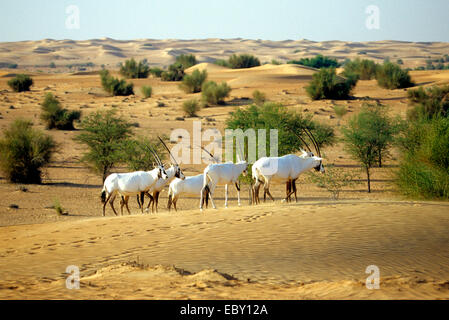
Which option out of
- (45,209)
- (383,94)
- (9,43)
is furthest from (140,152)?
(9,43)

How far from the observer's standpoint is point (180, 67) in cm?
6662

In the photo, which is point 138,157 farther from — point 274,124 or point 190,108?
point 190,108

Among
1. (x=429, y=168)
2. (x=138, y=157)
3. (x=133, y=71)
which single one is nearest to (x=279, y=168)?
(x=429, y=168)

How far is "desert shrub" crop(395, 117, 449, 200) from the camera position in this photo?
1656 centimetres

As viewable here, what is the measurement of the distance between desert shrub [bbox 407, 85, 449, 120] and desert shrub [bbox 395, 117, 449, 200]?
55.9 feet

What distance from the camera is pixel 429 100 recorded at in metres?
36.7

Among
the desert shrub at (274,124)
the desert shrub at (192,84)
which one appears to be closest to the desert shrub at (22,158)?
the desert shrub at (274,124)

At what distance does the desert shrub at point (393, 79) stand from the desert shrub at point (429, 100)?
7608 mm

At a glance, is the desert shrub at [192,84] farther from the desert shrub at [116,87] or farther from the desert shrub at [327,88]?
the desert shrub at [327,88]

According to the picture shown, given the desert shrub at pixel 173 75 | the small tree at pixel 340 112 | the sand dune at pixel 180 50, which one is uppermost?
the sand dune at pixel 180 50

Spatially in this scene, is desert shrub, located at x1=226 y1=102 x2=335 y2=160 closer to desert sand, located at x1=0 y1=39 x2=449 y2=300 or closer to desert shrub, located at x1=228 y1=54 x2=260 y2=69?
desert sand, located at x1=0 y1=39 x2=449 y2=300

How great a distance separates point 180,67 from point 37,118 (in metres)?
31.8

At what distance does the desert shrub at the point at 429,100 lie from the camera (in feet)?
114
